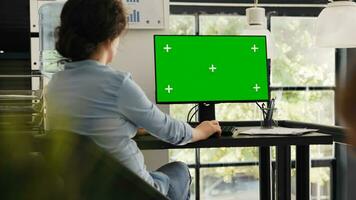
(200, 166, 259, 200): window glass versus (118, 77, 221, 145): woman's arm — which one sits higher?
(118, 77, 221, 145): woman's arm

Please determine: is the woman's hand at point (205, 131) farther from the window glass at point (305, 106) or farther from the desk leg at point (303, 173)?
the window glass at point (305, 106)

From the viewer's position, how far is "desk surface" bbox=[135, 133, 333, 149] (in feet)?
5.77

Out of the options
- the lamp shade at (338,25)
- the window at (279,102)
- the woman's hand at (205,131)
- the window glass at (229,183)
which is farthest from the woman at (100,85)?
the window glass at (229,183)

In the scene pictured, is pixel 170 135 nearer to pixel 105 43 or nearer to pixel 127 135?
pixel 127 135

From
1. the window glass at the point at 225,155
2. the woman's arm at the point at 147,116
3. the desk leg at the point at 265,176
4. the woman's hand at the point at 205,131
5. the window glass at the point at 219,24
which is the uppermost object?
the window glass at the point at 219,24

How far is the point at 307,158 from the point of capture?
1.99m

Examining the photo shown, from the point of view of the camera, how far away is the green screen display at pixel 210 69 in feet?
7.24

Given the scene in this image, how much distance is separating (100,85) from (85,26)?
0.20 metres

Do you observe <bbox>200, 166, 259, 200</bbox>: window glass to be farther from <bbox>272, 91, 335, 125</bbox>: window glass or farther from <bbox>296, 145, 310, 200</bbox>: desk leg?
<bbox>296, 145, 310, 200</bbox>: desk leg

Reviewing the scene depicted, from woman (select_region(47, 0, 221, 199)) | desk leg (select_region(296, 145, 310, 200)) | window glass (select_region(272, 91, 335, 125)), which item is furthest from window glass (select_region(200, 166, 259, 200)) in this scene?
woman (select_region(47, 0, 221, 199))

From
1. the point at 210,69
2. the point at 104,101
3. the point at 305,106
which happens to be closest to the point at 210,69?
the point at 210,69

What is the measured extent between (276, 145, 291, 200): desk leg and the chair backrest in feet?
6.38

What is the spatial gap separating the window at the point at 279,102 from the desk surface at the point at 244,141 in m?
2.97

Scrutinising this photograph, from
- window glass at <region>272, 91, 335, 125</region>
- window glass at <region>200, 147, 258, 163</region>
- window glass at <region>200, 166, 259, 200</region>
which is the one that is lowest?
window glass at <region>200, 166, 259, 200</region>
